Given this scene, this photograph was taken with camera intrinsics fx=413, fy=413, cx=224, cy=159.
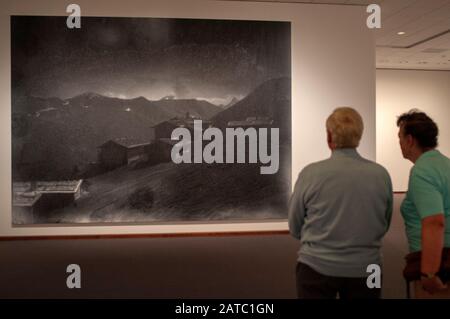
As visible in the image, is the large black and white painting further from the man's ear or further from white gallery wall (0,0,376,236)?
the man's ear

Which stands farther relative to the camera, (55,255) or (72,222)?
(72,222)

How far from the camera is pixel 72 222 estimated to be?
600 centimetres

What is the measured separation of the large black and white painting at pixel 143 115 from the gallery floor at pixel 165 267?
504mm

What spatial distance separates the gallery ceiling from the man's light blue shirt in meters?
5.29

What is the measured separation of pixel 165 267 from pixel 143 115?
239 cm

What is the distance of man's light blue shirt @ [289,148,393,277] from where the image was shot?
1543mm

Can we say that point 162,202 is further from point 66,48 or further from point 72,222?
point 66,48

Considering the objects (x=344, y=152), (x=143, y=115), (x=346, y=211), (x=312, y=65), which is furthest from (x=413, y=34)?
(x=346, y=211)

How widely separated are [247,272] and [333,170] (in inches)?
121

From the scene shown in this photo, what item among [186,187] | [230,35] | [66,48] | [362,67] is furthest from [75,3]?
[362,67]

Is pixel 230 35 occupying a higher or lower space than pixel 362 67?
higher

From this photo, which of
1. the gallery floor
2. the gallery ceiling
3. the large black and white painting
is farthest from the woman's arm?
the gallery ceiling

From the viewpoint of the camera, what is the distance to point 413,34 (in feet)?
26.7

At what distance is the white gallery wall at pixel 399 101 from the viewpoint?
11875 mm
